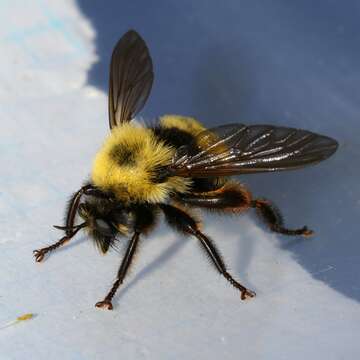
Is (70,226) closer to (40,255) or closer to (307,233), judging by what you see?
(40,255)

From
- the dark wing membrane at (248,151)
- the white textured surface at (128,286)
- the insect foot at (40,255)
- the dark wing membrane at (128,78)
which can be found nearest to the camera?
the dark wing membrane at (248,151)

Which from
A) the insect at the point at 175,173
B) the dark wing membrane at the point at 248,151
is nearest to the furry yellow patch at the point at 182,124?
the insect at the point at 175,173

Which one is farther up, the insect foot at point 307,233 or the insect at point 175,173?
the insect at point 175,173

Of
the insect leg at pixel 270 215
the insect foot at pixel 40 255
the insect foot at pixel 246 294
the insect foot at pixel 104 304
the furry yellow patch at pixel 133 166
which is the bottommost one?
the insect foot at pixel 104 304

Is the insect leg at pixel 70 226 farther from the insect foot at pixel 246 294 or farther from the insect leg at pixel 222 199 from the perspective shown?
the insect foot at pixel 246 294

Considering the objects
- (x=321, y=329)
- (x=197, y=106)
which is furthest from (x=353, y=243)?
(x=197, y=106)

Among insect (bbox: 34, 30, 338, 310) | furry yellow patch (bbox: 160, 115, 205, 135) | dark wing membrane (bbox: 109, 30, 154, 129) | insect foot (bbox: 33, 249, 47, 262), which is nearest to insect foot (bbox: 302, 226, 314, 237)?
insect (bbox: 34, 30, 338, 310)
